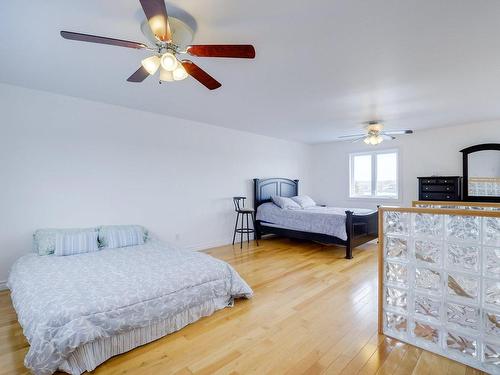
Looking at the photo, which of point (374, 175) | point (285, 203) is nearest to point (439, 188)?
point (374, 175)

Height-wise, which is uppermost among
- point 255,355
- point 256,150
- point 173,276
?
point 256,150

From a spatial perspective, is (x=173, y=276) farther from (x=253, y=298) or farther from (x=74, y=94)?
(x=74, y=94)

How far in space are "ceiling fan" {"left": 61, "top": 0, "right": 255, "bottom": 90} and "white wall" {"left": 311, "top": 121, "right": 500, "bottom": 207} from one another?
5335 mm

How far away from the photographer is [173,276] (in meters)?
2.30

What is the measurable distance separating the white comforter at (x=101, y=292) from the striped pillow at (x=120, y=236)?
0.27 m

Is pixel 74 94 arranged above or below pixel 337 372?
above

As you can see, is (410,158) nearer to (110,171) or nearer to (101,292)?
(110,171)

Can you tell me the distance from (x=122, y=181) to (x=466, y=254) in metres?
4.11

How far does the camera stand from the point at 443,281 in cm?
185

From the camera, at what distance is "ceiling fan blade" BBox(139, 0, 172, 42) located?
4.47ft

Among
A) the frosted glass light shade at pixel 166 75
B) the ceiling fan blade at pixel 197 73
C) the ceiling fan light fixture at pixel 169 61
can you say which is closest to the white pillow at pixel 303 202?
the ceiling fan blade at pixel 197 73

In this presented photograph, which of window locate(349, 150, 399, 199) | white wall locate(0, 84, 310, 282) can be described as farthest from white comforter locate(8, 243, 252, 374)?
window locate(349, 150, 399, 199)

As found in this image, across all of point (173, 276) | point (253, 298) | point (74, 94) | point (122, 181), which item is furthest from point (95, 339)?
point (74, 94)

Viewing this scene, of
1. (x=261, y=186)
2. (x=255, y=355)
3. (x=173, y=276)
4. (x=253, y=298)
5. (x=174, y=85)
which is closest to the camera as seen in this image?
(x=255, y=355)
